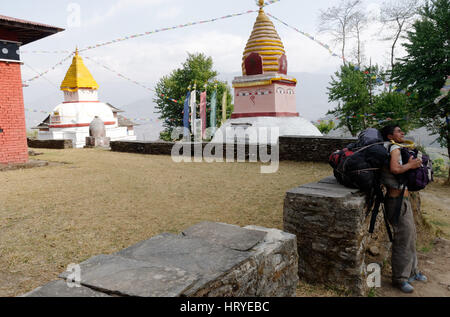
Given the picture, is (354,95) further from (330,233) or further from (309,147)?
(330,233)

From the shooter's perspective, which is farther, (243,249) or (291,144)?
(291,144)

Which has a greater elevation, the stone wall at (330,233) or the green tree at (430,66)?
the green tree at (430,66)

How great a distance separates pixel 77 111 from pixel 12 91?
62.3ft

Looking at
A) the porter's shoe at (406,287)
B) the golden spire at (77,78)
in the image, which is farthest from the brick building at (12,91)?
the golden spire at (77,78)

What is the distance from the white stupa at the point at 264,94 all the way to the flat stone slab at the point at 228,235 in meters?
12.0

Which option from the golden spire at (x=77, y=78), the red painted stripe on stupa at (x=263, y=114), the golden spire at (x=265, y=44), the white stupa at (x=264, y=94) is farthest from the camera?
the golden spire at (x=77, y=78)

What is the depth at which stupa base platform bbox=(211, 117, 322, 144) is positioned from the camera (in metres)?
14.9

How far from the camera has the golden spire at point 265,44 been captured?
16.2 m

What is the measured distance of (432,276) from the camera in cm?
403

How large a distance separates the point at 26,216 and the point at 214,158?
7.50 metres

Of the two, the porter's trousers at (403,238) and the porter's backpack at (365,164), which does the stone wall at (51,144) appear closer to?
the porter's backpack at (365,164)

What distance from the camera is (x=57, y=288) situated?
1.77 m
